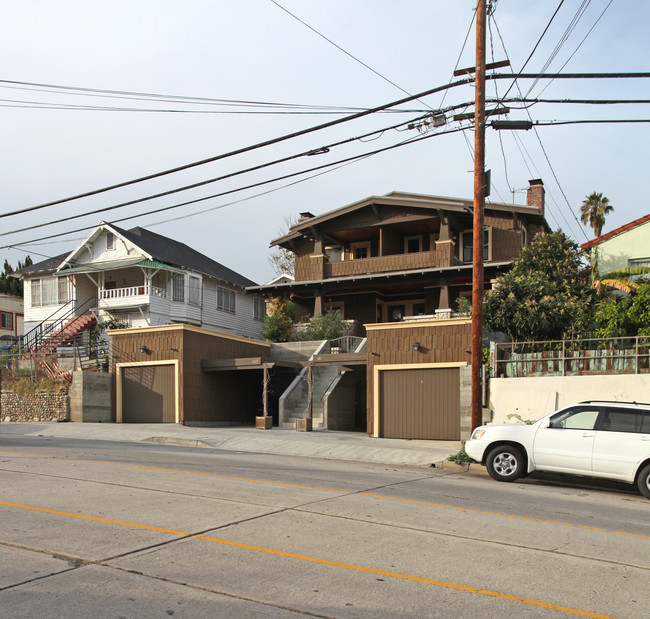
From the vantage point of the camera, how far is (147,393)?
1064 inches

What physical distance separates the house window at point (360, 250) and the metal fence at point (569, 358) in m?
18.5

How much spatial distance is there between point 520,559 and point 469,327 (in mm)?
15497

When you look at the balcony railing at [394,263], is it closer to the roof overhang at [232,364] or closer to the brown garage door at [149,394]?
the roof overhang at [232,364]

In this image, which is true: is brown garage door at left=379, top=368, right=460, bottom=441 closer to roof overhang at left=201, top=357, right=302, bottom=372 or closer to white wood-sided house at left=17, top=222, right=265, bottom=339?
roof overhang at left=201, top=357, right=302, bottom=372

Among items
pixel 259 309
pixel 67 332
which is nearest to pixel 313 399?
pixel 67 332

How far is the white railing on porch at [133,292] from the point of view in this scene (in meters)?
35.8

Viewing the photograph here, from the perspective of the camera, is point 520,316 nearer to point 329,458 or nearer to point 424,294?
point 329,458

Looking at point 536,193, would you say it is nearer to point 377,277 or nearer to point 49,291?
point 377,277

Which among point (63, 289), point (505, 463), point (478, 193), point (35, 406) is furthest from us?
point (63, 289)

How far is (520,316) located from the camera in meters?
22.3

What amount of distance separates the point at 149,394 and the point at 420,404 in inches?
439

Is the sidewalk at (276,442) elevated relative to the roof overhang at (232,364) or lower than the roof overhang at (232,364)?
lower

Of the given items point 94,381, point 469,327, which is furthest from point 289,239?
point 469,327

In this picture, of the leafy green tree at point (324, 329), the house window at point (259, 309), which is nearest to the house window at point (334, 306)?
the leafy green tree at point (324, 329)
